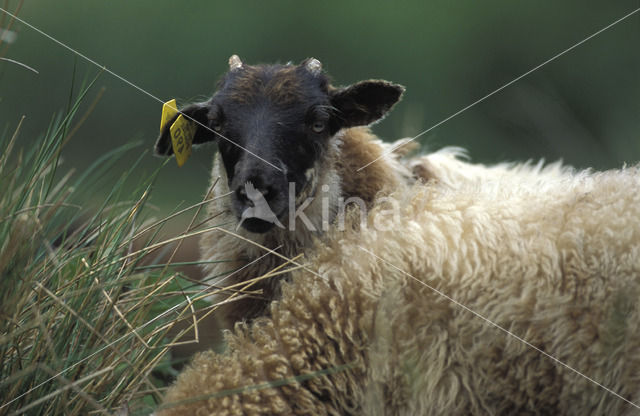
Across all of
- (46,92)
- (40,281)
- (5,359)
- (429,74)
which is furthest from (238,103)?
(429,74)

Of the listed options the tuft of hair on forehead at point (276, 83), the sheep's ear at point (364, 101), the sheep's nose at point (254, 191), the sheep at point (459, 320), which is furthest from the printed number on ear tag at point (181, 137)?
the sheep at point (459, 320)


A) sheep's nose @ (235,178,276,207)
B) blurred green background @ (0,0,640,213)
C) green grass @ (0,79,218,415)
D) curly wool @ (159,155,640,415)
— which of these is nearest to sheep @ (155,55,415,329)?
sheep's nose @ (235,178,276,207)

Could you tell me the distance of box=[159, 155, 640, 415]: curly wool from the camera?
6.35ft

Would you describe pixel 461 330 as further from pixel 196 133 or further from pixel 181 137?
pixel 196 133

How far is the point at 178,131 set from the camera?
3.38 metres

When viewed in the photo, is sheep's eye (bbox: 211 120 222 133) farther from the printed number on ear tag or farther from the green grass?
the green grass

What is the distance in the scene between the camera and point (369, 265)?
7.06ft

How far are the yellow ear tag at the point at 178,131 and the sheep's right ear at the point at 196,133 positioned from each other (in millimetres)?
40

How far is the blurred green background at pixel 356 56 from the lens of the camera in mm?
8086

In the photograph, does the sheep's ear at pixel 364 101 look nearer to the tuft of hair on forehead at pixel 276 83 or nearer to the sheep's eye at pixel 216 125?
the tuft of hair on forehead at pixel 276 83

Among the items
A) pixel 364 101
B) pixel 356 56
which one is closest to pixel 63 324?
pixel 364 101

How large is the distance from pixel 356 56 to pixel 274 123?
214 inches

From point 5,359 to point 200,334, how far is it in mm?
1250

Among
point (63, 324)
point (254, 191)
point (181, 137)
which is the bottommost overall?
point (63, 324)
